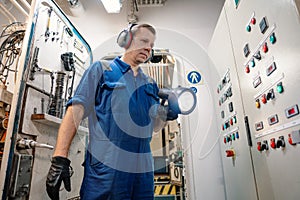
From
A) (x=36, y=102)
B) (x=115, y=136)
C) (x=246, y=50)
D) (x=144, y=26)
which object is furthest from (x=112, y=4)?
(x=115, y=136)

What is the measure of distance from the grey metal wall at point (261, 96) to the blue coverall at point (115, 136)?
57cm

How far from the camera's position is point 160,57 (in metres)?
2.18

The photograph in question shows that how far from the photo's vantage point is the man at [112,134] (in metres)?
0.88

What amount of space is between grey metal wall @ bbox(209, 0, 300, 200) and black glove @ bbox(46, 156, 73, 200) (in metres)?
0.93

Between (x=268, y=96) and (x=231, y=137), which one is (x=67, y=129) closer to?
(x=268, y=96)

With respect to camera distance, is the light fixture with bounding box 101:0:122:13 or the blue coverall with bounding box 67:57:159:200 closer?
the blue coverall with bounding box 67:57:159:200

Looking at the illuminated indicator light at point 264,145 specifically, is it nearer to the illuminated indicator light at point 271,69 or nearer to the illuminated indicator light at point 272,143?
the illuminated indicator light at point 272,143

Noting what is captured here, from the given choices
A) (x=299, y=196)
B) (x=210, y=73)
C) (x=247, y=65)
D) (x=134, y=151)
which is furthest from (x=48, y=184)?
(x=210, y=73)

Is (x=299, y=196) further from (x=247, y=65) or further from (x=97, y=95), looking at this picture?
(x=97, y=95)

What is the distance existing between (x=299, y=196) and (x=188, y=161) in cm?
103

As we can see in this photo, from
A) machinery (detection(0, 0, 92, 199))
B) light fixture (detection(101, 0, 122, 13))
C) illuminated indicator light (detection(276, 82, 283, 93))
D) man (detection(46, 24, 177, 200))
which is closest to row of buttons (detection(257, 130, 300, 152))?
illuminated indicator light (detection(276, 82, 283, 93))

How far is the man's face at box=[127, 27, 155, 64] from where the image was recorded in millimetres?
1164

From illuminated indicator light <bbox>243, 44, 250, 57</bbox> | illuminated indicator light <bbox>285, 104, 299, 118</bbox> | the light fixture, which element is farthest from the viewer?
the light fixture

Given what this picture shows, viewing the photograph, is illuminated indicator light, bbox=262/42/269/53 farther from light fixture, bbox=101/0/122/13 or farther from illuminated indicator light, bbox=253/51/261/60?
light fixture, bbox=101/0/122/13
